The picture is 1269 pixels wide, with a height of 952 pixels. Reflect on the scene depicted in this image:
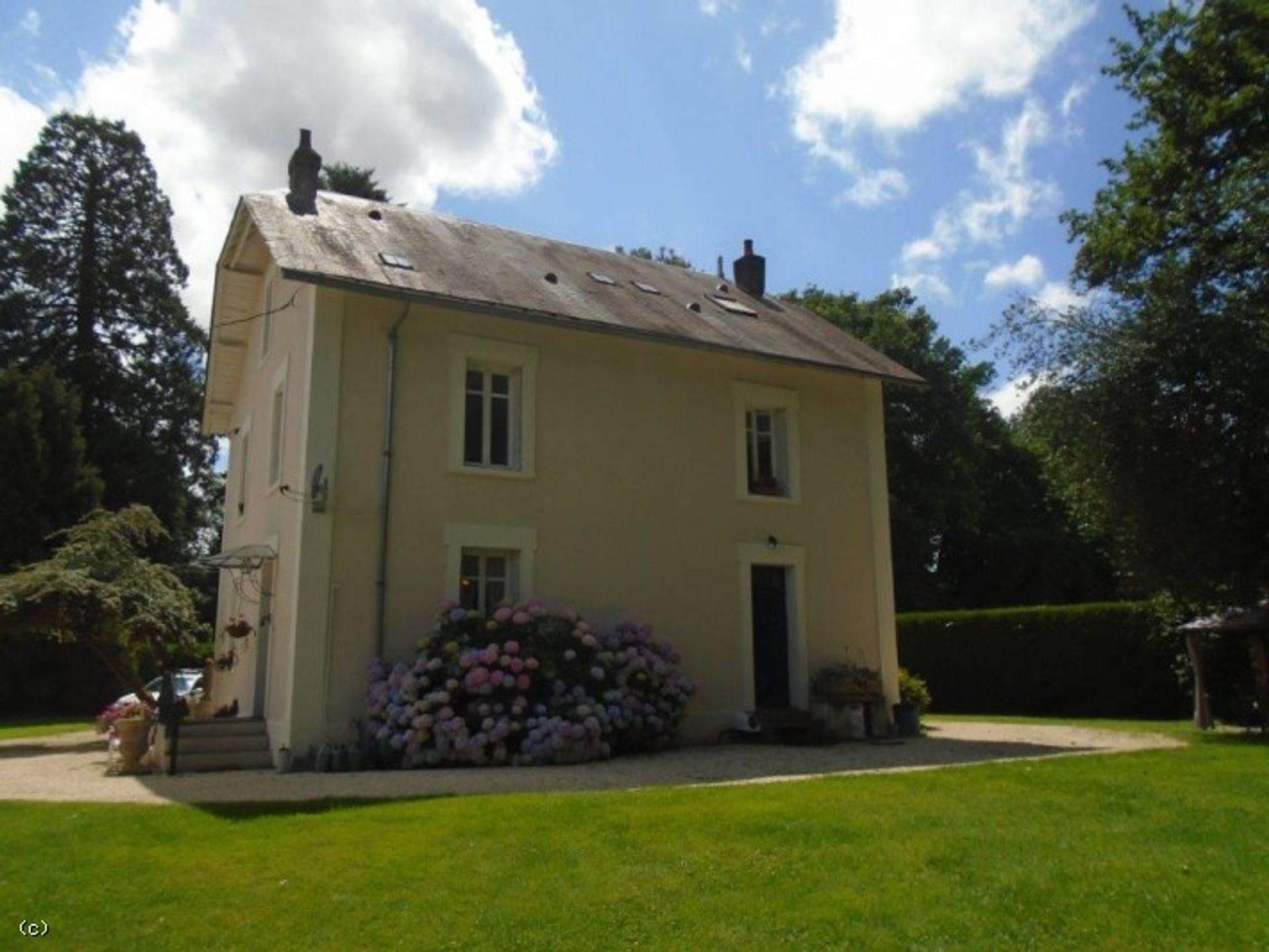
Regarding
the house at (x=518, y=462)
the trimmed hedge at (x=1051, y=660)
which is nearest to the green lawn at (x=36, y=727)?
the house at (x=518, y=462)

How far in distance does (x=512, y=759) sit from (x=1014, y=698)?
11.9 m

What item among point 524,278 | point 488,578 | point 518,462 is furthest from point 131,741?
point 524,278

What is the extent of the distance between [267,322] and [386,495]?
16.1 feet

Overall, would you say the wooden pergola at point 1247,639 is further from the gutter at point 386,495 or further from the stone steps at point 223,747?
the stone steps at point 223,747

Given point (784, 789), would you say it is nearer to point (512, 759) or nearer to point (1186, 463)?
point (512, 759)

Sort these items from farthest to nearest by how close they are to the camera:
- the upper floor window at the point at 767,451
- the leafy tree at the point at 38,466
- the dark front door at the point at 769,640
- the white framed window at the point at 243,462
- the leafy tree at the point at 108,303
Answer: the leafy tree at the point at 108,303 → the leafy tree at the point at 38,466 → the white framed window at the point at 243,462 → the upper floor window at the point at 767,451 → the dark front door at the point at 769,640

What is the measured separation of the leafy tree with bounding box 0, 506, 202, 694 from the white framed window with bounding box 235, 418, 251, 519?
7.61 ft

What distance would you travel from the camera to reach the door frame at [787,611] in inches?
553

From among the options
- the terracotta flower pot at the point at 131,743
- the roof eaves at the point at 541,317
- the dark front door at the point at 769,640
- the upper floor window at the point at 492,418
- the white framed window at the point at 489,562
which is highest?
the roof eaves at the point at 541,317

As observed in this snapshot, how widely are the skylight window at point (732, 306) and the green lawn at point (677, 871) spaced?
10.4 m

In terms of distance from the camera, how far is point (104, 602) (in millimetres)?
12617

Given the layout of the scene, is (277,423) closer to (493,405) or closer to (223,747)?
(493,405)

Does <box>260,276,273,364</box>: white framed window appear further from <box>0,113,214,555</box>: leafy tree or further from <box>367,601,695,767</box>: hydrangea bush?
<box>0,113,214,555</box>: leafy tree

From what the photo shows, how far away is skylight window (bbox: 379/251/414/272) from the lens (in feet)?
42.1
